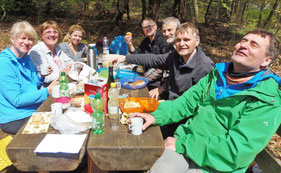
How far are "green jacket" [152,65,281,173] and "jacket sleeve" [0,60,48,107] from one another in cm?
143

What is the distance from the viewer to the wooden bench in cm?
163

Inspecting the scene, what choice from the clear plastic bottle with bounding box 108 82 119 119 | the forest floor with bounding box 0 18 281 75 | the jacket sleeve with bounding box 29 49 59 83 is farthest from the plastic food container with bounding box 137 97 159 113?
the forest floor with bounding box 0 18 281 75

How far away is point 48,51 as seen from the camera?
3.10m

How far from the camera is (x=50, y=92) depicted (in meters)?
Answer: 2.32

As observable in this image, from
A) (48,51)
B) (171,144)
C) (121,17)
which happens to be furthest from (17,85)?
(121,17)

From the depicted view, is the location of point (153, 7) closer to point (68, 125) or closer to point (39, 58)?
point (39, 58)

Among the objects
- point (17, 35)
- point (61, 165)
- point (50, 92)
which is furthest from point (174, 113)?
point (17, 35)

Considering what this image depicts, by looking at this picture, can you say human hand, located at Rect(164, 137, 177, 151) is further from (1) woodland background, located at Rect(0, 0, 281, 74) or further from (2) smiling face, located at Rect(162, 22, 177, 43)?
(1) woodland background, located at Rect(0, 0, 281, 74)

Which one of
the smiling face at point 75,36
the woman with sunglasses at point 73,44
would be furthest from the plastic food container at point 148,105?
the smiling face at point 75,36

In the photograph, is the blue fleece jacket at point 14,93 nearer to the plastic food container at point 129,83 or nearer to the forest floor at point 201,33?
the plastic food container at point 129,83

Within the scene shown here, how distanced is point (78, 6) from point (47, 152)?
13915 millimetres

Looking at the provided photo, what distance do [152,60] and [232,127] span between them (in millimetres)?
1708

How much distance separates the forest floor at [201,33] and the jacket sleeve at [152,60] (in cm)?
518

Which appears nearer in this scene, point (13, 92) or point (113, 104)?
point (113, 104)
